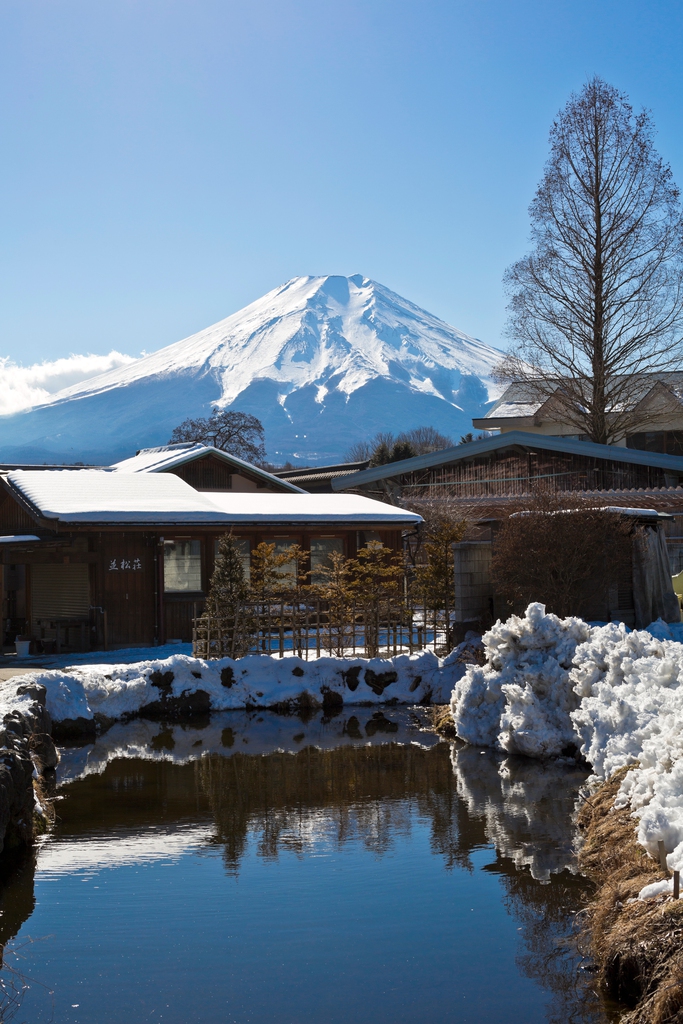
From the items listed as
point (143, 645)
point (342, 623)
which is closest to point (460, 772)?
point (342, 623)

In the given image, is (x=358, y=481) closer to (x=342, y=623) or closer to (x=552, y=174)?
(x=552, y=174)

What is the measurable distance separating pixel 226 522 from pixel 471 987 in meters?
16.5

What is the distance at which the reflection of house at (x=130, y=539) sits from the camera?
2122 cm

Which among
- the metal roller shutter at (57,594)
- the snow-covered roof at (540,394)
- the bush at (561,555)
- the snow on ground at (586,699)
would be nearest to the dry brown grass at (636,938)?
the snow on ground at (586,699)

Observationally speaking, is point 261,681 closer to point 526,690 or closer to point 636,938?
point 526,690

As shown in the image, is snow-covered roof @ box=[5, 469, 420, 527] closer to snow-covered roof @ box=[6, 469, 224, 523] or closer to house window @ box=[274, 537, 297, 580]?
snow-covered roof @ box=[6, 469, 224, 523]

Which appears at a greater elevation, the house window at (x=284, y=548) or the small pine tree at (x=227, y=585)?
the house window at (x=284, y=548)

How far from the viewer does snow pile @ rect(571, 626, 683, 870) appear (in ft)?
21.5

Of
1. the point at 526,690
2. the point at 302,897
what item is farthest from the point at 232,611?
the point at 302,897

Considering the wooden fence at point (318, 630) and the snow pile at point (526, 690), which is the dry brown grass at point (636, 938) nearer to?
the snow pile at point (526, 690)

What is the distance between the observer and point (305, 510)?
80.0ft

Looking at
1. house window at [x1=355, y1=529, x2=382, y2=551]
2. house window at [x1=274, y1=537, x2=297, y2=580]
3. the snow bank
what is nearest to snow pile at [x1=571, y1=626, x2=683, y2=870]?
the snow bank

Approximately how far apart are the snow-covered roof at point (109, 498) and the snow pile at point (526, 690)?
A: 9486mm

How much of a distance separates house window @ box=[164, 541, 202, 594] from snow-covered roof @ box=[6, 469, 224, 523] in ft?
3.06
